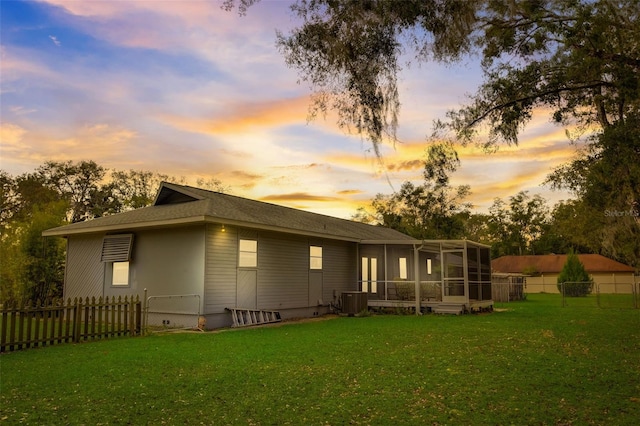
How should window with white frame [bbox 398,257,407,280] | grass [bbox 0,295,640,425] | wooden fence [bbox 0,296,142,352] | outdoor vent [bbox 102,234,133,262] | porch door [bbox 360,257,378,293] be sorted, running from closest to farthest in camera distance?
1. grass [bbox 0,295,640,425]
2. wooden fence [bbox 0,296,142,352]
3. outdoor vent [bbox 102,234,133,262]
4. porch door [bbox 360,257,378,293]
5. window with white frame [bbox 398,257,407,280]

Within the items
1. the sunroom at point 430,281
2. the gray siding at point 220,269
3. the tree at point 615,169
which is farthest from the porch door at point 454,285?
the gray siding at point 220,269

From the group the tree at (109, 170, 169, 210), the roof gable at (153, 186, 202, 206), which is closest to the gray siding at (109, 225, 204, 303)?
the roof gable at (153, 186, 202, 206)

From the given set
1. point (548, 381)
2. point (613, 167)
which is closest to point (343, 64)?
point (613, 167)

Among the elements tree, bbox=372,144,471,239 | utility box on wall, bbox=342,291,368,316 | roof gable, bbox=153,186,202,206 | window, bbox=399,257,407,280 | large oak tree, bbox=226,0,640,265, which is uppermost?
tree, bbox=372,144,471,239

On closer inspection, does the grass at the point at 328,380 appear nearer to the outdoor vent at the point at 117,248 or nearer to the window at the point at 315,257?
the outdoor vent at the point at 117,248

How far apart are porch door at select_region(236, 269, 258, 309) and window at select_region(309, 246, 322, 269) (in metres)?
3.33

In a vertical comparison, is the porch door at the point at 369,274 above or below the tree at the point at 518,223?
below

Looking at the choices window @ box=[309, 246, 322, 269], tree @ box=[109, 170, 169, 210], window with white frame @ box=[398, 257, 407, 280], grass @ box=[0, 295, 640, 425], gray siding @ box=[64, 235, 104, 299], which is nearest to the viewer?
grass @ box=[0, 295, 640, 425]

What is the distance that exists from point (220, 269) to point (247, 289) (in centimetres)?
131

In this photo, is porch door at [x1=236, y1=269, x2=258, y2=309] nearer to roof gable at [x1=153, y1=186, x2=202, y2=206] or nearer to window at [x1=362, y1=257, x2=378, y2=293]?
roof gable at [x1=153, y1=186, x2=202, y2=206]

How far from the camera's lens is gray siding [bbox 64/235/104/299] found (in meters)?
16.8

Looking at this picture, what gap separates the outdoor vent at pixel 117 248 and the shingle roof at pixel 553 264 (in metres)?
44.7

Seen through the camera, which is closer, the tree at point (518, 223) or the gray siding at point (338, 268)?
the gray siding at point (338, 268)

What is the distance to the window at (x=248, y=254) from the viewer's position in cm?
1534
